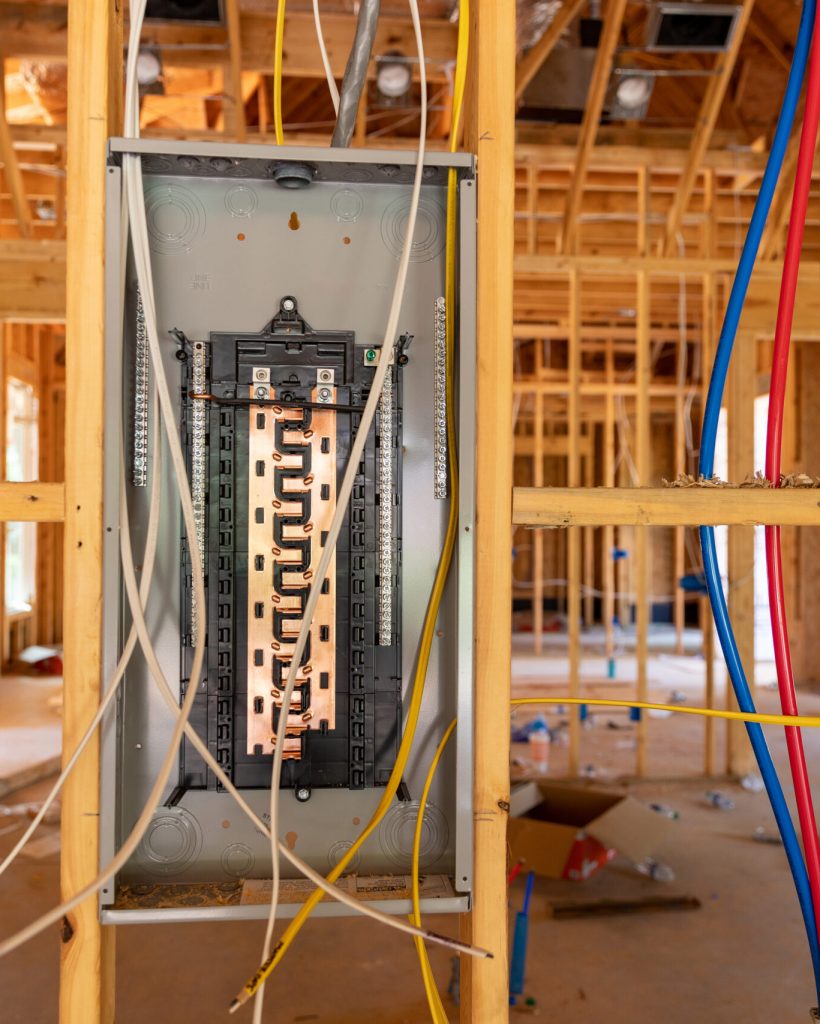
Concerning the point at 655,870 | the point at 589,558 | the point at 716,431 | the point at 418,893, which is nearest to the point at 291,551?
the point at 418,893

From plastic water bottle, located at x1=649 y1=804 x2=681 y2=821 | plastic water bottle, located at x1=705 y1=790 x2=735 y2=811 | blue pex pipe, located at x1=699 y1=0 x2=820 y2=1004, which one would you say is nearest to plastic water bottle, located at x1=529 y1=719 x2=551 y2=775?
plastic water bottle, located at x1=649 y1=804 x2=681 y2=821

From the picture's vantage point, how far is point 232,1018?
196 centimetres

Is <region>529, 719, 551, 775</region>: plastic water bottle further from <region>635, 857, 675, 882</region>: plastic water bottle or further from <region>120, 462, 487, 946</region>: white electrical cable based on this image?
<region>120, 462, 487, 946</region>: white electrical cable

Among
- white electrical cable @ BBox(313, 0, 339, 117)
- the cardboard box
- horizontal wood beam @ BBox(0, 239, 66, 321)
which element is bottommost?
the cardboard box

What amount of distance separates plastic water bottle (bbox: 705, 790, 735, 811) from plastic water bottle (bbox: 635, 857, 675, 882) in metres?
0.73

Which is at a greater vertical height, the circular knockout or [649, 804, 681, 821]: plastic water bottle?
the circular knockout

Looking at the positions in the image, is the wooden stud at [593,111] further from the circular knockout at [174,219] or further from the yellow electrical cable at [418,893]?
the yellow electrical cable at [418,893]

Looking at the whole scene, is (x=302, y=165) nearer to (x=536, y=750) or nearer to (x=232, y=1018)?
(x=232, y=1018)

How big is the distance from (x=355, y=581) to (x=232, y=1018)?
1.47m

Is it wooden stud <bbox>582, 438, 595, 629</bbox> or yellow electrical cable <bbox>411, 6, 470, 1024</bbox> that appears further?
wooden stud <bbox>582, 438, 595, 629</bbox>

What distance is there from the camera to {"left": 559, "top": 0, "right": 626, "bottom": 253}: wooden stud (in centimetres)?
331

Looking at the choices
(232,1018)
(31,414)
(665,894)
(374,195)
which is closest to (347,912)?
(374,195)

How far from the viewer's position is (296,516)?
1034 millimetres

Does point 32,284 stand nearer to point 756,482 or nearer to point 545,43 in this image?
point 545,43
